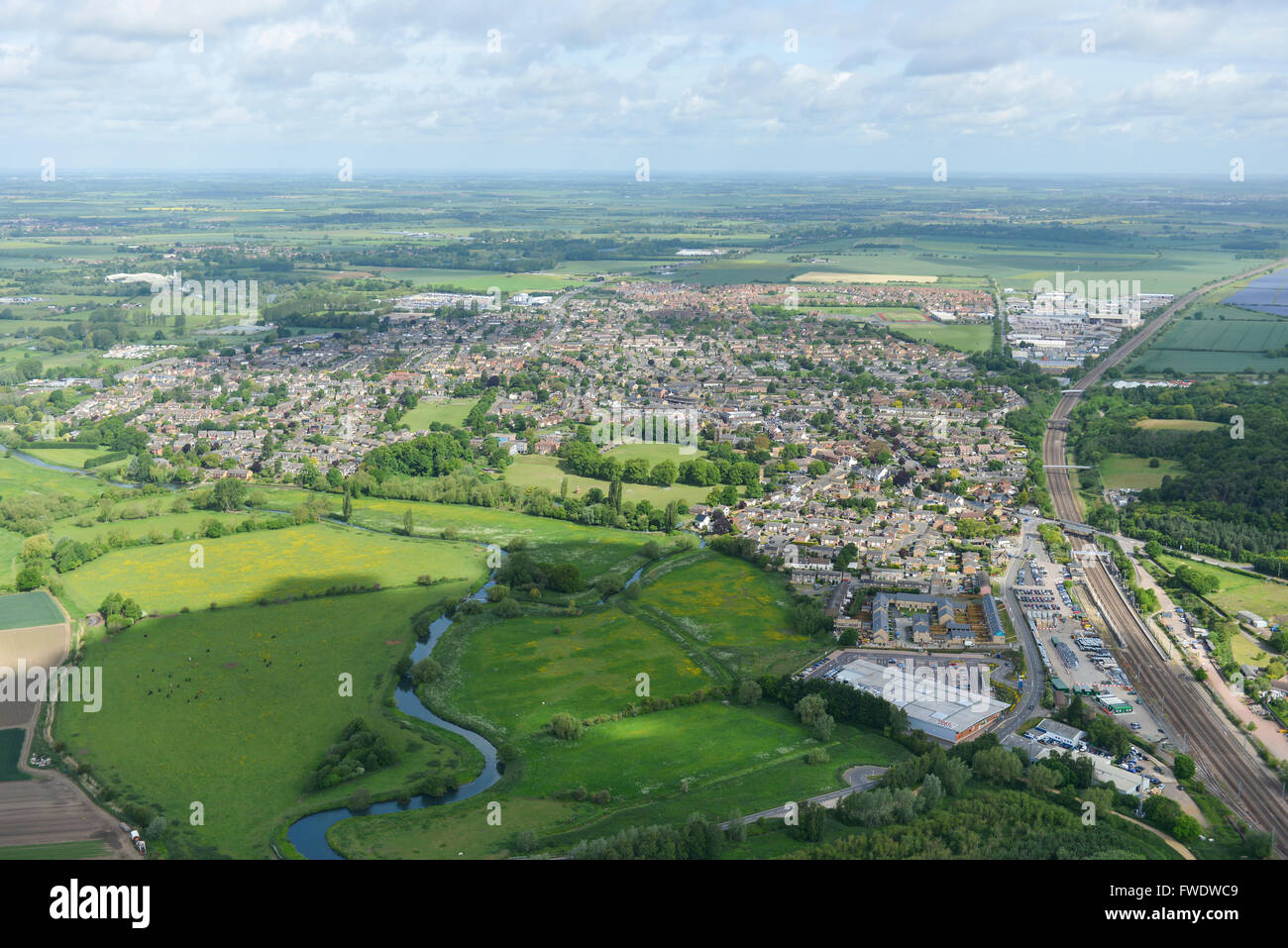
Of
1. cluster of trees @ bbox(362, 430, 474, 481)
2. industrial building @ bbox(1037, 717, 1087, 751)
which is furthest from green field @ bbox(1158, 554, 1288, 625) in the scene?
cluster of trees @ bbox(362, 430, 474, 481)

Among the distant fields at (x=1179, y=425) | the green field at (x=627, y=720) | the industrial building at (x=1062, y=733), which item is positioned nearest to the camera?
the green field at (x=627, y=720)

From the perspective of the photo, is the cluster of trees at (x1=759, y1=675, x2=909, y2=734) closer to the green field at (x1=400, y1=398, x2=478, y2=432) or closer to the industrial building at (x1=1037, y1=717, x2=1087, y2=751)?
the industrial building at (x1=1037, y1=717, x2=1087, y2=751)

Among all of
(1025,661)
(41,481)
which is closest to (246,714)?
(1025,661)

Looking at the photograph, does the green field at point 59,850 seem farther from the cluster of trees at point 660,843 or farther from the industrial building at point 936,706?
the industrial building at point 936,706

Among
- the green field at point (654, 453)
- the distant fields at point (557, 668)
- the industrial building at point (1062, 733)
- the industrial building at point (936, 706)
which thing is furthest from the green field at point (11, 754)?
the green field at point (654, 453)

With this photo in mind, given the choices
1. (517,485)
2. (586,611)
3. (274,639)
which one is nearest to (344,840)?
(274,639)

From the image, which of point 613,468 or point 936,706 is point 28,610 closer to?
point 613,468
